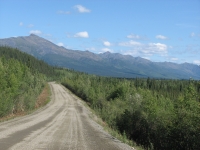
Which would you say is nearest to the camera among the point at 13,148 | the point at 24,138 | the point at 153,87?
the point at 13,148

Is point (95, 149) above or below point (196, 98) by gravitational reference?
below

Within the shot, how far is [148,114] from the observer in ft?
104

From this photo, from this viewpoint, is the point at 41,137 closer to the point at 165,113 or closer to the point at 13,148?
the point at 13,148

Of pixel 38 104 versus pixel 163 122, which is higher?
pixel 163 122

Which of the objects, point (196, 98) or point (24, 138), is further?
point (196, 98)

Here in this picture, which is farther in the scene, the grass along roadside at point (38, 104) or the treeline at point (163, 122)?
the grass along roadside at point (38, 104)

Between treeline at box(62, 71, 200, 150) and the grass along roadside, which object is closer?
treeline at box(62, 71, 200, 150)

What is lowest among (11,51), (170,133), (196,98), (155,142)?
(155,142)

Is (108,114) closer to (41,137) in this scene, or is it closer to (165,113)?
(165,113)

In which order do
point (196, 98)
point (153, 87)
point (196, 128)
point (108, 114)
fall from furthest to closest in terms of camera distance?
point (153, 87) < point (108, 114) < point (196, 98) < point (196, 128)

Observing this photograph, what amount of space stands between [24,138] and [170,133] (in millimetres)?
12423

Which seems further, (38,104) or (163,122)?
(38,104)

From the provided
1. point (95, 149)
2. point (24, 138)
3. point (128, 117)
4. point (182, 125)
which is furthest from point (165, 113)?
point (24, 138)

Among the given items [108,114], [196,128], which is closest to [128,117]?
[108,114]
